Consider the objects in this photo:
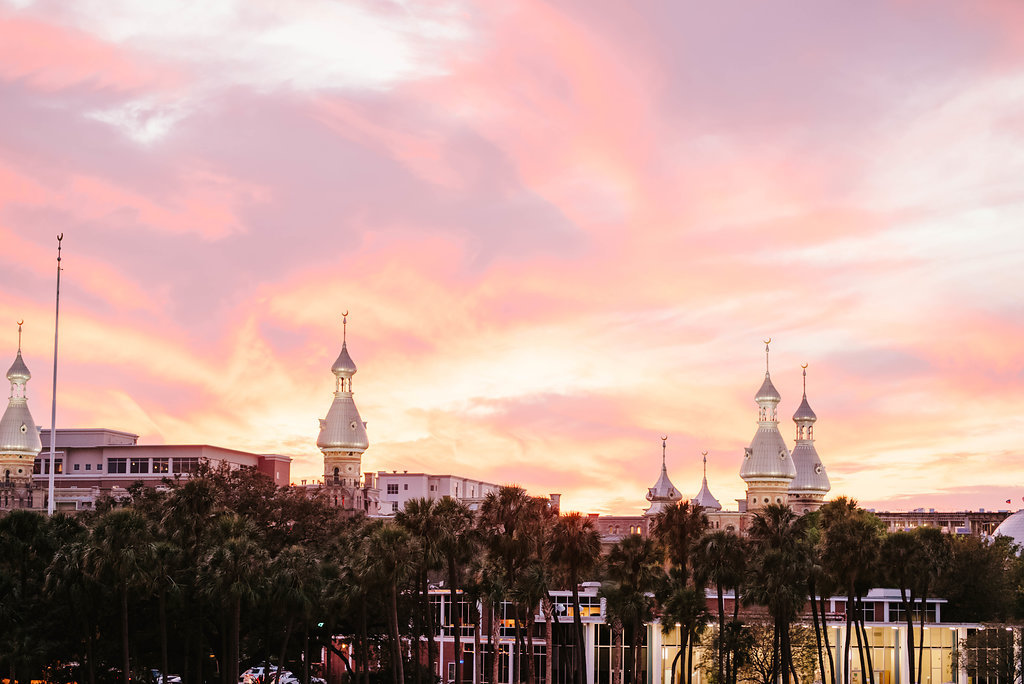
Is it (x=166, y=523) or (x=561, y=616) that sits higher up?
(x=166, y=523)

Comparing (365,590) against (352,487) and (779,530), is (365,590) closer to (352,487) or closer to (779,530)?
(779,530)

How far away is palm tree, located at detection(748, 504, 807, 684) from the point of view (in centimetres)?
7175

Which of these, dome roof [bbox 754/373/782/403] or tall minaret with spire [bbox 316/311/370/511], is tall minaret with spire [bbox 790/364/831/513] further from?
tall minaret with spire [bbox 316/311/370/511]

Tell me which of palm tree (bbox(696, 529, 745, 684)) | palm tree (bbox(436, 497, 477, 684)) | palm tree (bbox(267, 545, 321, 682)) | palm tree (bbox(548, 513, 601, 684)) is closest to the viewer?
palm tree (bbox(267, 545, 321, 682))

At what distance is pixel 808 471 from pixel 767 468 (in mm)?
11920

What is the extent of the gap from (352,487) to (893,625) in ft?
347

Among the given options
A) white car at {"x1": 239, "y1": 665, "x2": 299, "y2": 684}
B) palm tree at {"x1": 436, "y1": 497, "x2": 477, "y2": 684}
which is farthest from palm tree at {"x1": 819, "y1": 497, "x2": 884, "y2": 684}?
white car at {"x1": 239, "y1": 665, "x2": 299, "y2": 684}

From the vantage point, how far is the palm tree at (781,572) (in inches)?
2825

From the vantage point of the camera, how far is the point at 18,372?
183 meters

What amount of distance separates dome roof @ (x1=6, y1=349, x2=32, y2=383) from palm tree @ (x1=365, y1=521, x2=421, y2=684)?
127 m

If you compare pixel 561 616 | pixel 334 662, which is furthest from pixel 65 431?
pixel 561 616

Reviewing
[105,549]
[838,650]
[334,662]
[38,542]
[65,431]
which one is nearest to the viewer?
[105,549]

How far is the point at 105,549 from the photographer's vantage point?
62406 millimetres

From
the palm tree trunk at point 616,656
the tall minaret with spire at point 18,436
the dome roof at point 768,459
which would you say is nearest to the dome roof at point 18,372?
the tall minaret with spire at point 18,436
